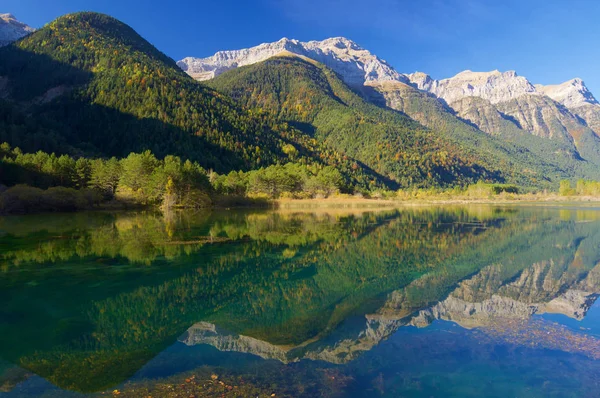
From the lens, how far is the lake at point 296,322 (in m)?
9.34

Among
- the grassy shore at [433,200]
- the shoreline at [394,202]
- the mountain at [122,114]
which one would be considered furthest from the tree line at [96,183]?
the mountain at [122,114]

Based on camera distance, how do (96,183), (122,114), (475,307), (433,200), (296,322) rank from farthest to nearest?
(122,114) < (433,200) < (96,183) < (475,307) < (296,322)

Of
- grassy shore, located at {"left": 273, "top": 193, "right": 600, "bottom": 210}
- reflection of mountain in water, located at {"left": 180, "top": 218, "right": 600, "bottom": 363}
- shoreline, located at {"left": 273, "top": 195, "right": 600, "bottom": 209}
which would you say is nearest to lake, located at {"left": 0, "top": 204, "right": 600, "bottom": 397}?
reflection of mountain in water, located at {"left": 180, "top": 218, "right": 600, "bottom": 363}

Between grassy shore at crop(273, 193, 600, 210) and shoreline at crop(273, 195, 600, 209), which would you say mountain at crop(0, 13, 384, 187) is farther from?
shoreline at crop(273, 195, 600, 209)

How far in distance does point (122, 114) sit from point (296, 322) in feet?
542

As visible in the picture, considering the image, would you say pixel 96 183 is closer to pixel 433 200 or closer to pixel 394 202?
pixel 394 202

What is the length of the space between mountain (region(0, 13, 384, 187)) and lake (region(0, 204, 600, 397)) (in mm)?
121632

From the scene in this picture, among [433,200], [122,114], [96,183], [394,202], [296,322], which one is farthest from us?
[122,114]

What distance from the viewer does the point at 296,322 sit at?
13742 mm

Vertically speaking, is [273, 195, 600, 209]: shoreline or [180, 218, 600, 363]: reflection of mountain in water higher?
[180, 218, 600, 363]: reflection of mountain in water

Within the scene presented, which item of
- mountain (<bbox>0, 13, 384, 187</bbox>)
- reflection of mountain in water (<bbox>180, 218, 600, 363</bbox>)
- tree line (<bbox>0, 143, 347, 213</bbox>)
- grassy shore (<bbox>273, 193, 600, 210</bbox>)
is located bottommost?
grassy shore (<bbox>273, 193, 600, 210</bbox>)

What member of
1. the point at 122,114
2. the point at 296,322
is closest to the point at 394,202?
the point at 296,322

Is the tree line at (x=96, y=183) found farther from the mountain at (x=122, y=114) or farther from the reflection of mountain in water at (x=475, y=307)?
the reflection of mountain in water at (x=475, y=307)

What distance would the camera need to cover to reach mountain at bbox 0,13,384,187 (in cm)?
14362
